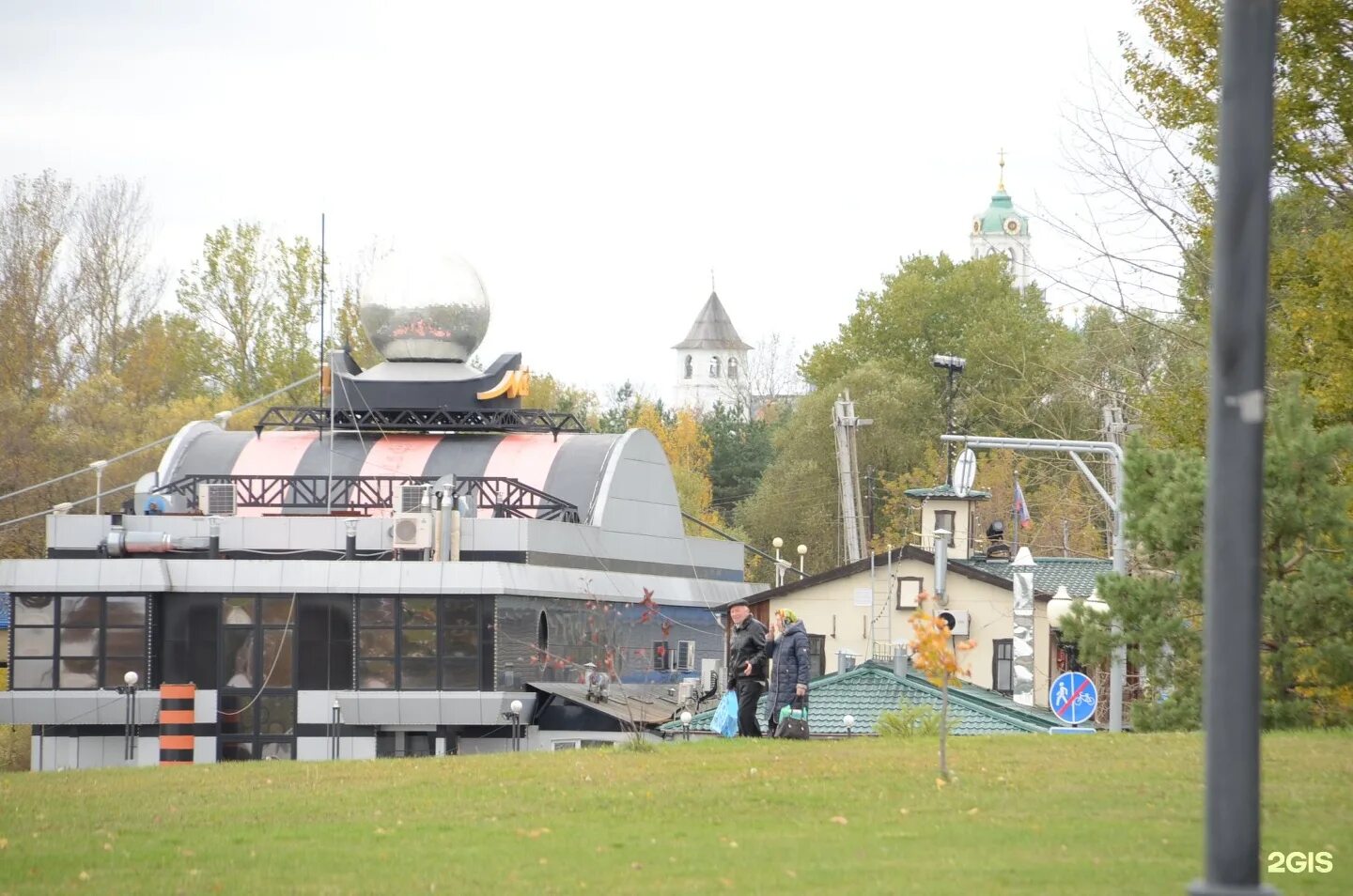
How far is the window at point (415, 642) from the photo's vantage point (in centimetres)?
3084

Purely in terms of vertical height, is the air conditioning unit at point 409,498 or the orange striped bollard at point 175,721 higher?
the air conditioning unit at point 409,498

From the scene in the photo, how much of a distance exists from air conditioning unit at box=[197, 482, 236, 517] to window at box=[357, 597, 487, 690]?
4.41m

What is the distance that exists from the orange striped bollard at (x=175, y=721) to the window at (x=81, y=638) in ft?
2.64

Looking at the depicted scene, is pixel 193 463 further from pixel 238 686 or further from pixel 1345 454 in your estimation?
pixel 1345 454

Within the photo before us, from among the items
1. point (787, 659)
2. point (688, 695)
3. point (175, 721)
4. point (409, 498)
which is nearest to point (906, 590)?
point (688, 695)

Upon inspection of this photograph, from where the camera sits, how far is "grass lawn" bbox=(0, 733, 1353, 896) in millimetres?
11211

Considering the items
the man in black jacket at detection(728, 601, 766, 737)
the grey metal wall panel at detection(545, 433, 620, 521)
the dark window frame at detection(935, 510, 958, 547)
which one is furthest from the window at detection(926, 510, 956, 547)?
the man in black jacket at detection(728, 601, 766, 737)

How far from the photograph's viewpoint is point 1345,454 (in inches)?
877

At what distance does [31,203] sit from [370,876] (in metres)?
53.6

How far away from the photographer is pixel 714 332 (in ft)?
566

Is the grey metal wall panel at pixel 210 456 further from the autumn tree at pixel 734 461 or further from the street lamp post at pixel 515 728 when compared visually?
Result: the autumn tree at pixel 734 461

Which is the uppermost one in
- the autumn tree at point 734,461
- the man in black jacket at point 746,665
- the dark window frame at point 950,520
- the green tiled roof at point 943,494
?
the autumn tree at point 734,461

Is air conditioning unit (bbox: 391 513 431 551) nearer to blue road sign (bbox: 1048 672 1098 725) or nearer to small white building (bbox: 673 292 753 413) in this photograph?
blue road sign (bbox: 1048 672 1098 725)

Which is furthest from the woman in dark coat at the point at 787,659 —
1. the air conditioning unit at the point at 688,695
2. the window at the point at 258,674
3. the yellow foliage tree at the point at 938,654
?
the window at the point at 258,674
